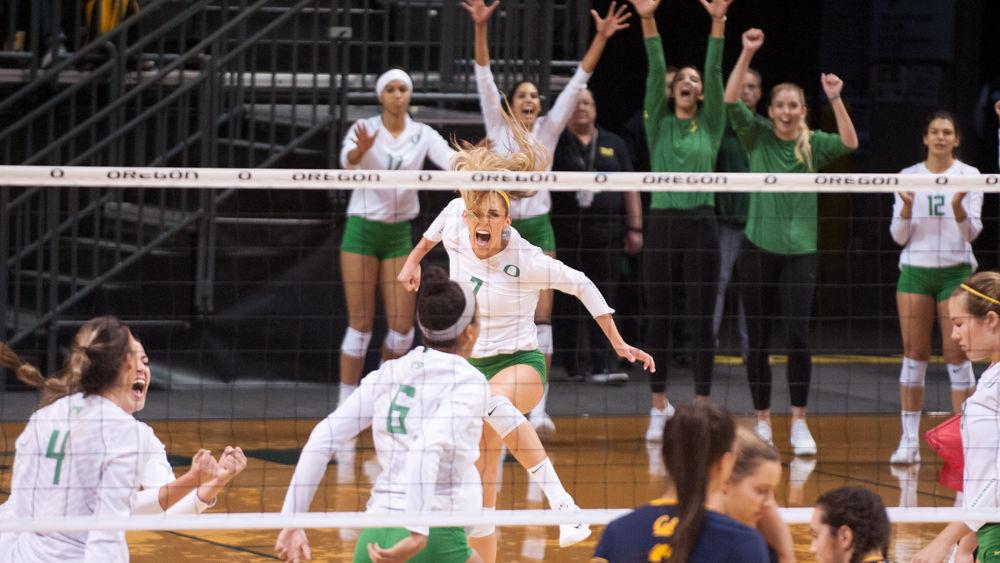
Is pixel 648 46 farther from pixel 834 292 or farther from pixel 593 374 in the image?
pixel 834 292

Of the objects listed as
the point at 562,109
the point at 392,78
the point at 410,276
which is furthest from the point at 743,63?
the point at 410,276

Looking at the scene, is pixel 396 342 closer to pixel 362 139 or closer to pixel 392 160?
pixel 392 160

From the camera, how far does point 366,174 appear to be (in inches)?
232

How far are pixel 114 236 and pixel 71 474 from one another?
25.4 ft

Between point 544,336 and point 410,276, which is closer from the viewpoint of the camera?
point 410,276

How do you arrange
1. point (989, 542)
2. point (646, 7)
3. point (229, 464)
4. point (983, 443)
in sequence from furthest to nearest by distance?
point (646, 7)
point (989, 542)
point (983, 443)
point (229, 464)

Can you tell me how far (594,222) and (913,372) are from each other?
10.0ft

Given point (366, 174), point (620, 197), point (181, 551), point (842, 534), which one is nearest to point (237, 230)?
point (620, 197)

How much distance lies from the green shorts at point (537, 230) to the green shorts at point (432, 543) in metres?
4.95

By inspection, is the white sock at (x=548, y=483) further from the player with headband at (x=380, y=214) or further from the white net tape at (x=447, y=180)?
the player with headband at (x=380, y=214)

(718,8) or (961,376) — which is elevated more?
(718,8)

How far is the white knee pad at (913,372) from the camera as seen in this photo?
9.42 meters

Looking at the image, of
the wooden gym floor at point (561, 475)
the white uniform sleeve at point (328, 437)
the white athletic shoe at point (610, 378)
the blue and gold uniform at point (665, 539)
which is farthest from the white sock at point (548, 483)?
the white athletic shoe at point (610, 378)

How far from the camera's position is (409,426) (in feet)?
15.5
